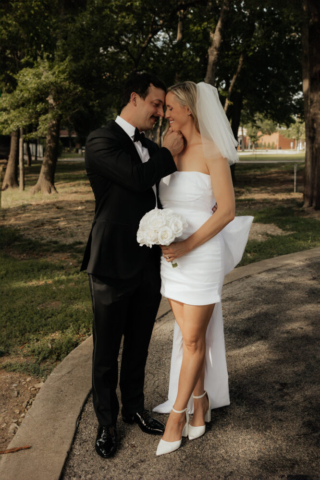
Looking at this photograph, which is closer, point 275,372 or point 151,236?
point 151,236

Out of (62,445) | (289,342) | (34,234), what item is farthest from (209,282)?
(34,234)

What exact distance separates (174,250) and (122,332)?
26.6 inches

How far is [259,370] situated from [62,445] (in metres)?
1.79

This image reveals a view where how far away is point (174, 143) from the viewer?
2754mm

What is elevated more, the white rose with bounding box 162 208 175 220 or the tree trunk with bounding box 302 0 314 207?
the tree trunk with bounding box 302 0 314 207

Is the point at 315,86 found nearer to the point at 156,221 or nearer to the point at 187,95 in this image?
the point at 187,95

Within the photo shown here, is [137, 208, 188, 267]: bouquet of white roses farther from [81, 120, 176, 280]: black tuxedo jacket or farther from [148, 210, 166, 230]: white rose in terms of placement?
[81, 120, 176, 280]: black tuxedo jacket

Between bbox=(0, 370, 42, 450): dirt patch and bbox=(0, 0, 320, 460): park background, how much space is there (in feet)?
0.05

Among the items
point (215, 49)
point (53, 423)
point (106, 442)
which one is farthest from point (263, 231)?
point (106, 442)

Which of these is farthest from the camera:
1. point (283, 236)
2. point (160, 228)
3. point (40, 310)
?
point (283, 236)

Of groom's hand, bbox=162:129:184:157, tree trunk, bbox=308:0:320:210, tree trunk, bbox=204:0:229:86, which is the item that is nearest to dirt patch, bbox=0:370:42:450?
groom's hand, bbox=162:129:184:157

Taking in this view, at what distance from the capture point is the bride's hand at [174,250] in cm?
271

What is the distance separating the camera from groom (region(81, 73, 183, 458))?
2609mm

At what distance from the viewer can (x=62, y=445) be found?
9.46ft
